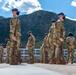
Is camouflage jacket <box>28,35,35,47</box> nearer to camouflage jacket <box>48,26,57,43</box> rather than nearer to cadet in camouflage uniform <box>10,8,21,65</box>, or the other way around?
camouflage jacket <box>48,26,57,43</box>

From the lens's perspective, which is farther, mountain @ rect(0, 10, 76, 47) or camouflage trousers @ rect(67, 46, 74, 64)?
mountain @ rect(0, 10, 76, 47)

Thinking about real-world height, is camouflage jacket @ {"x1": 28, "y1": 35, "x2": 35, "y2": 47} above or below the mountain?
below

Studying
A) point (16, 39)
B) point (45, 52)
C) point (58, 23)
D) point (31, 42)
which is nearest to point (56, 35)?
point (58, 23)

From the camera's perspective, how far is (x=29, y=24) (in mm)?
175625

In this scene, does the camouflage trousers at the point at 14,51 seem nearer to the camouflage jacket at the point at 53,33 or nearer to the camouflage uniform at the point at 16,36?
the camouflage uniform at the point at 16,36

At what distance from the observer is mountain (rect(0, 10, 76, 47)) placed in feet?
541

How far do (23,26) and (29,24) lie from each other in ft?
15.7

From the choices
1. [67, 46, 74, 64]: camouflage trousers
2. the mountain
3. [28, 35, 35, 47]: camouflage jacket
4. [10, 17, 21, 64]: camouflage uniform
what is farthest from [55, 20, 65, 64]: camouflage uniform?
the mountain

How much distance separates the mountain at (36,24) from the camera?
541 feet

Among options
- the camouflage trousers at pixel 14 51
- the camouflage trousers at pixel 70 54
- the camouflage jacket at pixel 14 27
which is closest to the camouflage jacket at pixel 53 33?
the camouflage jacket at pixel 14 27

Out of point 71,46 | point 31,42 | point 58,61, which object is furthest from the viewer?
point 31,42

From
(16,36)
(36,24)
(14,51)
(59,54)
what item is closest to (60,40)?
(59,54)

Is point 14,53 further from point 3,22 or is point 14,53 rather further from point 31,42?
point 3,22

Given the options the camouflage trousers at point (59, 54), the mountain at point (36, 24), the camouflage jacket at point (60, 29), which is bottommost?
the camouflage trousers at point (59, 54)
